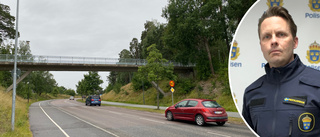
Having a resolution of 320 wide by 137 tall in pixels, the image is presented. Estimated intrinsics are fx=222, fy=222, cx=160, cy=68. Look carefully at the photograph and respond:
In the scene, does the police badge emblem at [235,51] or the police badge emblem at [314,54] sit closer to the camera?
the police badge emblem at [314,54]

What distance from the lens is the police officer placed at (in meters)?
Answer: 1.08

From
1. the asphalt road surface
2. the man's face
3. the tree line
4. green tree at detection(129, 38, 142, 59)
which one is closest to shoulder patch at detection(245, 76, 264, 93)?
the man's face

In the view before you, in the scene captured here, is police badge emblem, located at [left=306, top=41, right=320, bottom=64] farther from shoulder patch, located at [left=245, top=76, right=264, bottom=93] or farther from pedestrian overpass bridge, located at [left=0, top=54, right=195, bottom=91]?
pedestrian overpass bridge, located at [left=0, top=54, right=195, bottom=91]

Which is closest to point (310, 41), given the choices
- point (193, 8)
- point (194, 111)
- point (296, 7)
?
point (296, 7)

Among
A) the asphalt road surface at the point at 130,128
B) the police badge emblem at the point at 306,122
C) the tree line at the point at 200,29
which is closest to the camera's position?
the police badge emblem at the point at 306,122

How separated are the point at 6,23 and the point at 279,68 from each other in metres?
48.4

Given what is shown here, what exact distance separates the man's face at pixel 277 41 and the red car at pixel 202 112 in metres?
11.0

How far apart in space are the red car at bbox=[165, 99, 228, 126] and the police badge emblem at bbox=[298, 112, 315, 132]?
36.3 ft

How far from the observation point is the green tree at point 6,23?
3897 cm

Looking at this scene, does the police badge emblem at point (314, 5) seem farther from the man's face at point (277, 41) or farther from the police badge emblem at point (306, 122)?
the police badge emblem at point (306, 122)

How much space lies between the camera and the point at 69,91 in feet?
500

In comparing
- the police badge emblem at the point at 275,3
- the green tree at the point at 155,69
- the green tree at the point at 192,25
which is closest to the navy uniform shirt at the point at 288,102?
the police badge emblem at the point at 275,3

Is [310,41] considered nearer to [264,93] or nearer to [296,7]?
[296,7]

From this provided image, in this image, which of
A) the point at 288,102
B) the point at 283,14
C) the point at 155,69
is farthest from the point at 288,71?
the point at 155,69
